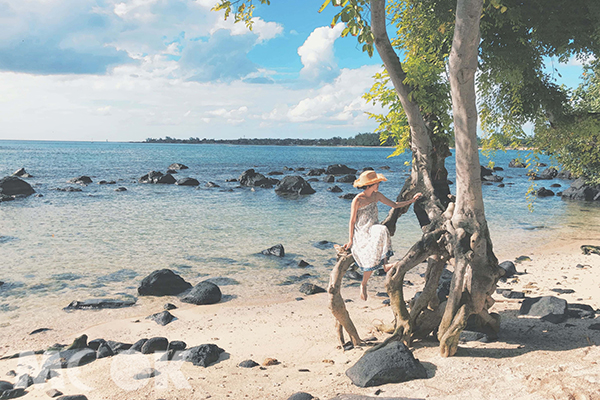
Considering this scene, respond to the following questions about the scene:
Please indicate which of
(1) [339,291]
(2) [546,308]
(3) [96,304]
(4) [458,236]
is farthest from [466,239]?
(3) [96,304]

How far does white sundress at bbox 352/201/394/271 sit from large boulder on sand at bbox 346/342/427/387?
1.23 meters

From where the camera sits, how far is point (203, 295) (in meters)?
10.8

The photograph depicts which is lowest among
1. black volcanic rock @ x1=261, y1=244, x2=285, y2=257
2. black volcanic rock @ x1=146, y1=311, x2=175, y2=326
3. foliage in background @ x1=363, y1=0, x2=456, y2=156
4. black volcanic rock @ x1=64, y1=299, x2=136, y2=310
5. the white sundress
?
black volcanic rock @ x1=64, y1=299, x2=136, y2=310

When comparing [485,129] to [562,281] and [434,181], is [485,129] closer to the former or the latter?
[434,181]

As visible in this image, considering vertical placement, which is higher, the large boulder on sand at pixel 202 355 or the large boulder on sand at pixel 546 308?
the large boulder on sand at pixel 546 308

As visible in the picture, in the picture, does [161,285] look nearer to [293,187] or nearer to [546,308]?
[546,308]

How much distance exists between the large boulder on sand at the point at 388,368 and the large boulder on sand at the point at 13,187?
32.1m

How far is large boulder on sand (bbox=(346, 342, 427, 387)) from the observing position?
18.2ft

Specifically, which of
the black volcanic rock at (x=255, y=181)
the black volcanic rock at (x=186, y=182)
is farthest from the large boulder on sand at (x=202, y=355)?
the black volcanic rock at (x=186, y=182)

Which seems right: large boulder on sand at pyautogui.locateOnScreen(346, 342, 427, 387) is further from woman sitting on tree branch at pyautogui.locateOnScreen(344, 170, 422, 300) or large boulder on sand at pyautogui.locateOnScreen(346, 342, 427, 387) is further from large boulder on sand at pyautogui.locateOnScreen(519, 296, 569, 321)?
large boulder on sand at pyautogui.locateOnScreen(519, 296, 569, 321)

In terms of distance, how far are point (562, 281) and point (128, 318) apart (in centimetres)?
1092

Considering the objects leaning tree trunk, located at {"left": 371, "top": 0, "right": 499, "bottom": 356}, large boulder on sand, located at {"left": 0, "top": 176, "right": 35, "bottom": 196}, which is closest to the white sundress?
leaning tree trunk, located at {"left": 371, "top": 0, "right": 499, "bottom": 356}

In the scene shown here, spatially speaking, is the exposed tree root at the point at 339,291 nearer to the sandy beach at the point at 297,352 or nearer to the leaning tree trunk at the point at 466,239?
the sandy beach at the point at 297,352

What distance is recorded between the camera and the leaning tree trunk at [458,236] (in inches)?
226
